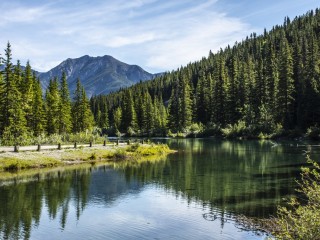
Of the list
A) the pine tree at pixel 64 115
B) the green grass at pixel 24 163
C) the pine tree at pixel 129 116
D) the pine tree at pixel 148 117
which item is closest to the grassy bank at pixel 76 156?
the green grass at pixel 24 163

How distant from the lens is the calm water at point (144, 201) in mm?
19453

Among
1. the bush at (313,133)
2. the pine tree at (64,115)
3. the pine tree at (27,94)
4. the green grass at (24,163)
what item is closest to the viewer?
the green grass at (24,163)

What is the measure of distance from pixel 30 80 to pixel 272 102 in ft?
204

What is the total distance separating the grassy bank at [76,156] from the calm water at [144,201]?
16.4 ft

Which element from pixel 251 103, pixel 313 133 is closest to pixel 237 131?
pixel 251 103

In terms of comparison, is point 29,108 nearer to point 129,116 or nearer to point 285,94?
point 285,94

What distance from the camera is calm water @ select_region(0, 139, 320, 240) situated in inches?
766

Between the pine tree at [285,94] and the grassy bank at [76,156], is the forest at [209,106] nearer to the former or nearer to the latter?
the pine tree at [285,94]

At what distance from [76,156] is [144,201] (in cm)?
2568

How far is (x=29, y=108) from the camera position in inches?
2766

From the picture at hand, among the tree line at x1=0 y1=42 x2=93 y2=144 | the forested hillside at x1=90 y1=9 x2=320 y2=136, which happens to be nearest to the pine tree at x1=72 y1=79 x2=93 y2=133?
the tree line at x1=0 y1=42 x2=93 y2=144

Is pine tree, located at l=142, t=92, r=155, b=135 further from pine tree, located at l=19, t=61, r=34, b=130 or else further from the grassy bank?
the grassy bank

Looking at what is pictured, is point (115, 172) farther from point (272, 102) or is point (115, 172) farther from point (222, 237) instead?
point (272, 102)

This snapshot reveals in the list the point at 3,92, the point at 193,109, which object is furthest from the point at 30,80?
the point at 193,109
